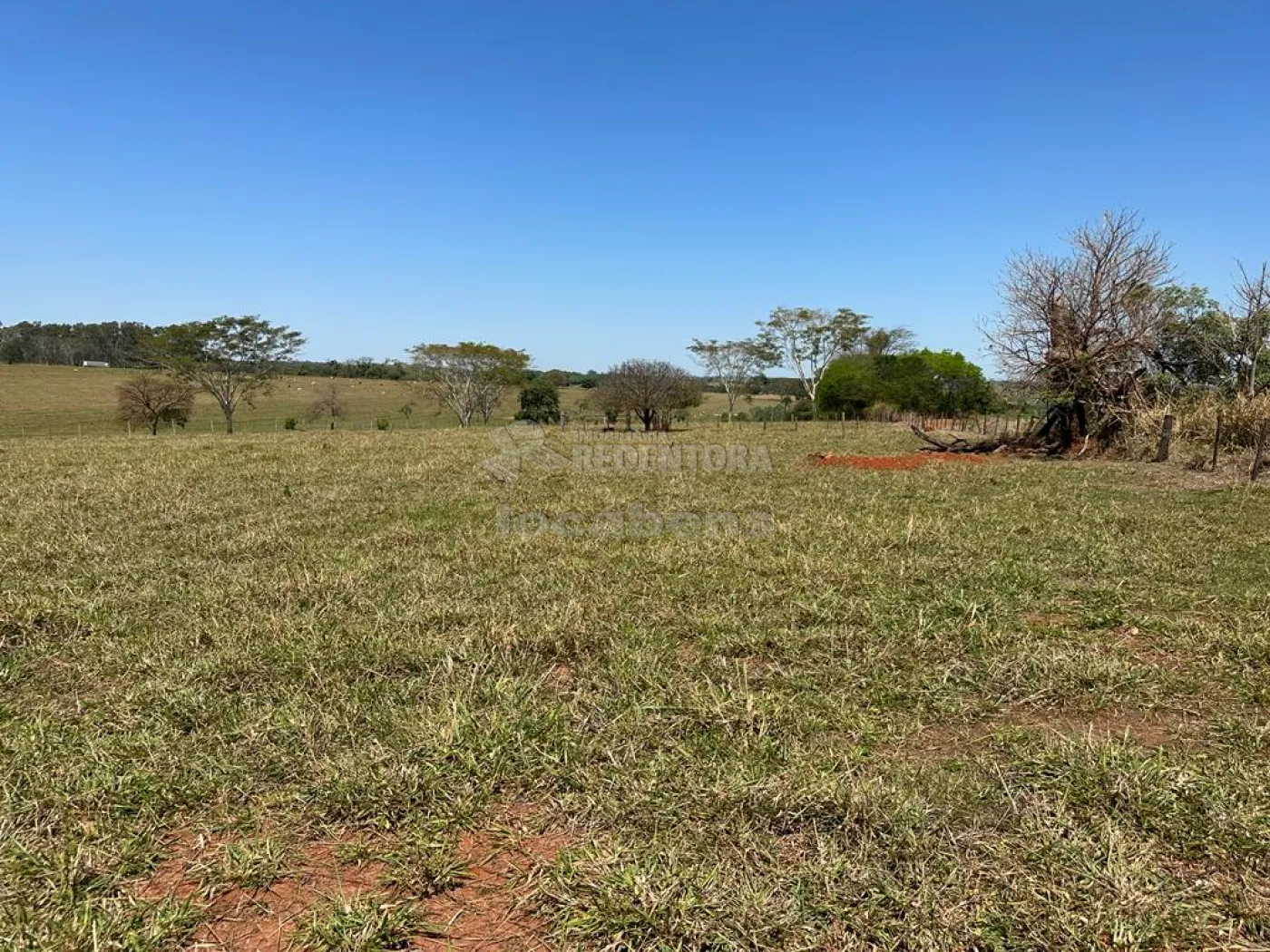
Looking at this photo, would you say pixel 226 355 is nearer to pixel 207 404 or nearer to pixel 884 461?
pixel 207 404

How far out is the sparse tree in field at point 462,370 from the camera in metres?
45.5

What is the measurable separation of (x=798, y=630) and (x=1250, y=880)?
→ 2178mm

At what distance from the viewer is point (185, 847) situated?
2.06 meters

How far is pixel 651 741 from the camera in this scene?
8.75ft

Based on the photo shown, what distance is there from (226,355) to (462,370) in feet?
47.8

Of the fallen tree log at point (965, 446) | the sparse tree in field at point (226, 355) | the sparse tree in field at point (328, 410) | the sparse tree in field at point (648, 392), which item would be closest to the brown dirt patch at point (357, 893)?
the fallen tree log at point (965, 446)

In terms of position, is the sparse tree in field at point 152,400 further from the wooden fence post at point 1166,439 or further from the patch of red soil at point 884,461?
the wooden fence post at point 1166,439

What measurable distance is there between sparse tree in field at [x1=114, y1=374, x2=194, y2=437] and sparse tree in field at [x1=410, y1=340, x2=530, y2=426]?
14.5m

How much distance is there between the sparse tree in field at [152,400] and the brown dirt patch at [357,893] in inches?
1584

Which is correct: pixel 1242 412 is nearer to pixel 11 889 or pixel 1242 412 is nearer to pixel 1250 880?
pixel 1250 880

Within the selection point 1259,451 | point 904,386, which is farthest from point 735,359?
point 1259,451

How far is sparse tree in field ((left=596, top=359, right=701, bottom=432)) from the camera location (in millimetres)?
34344

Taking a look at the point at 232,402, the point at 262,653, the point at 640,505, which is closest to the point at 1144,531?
the point at 640,505

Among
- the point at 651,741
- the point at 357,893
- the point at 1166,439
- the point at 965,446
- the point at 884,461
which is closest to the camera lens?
the point at 357,893
